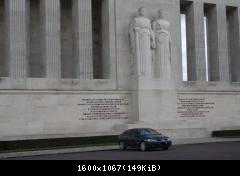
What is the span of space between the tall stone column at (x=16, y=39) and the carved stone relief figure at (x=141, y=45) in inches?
385

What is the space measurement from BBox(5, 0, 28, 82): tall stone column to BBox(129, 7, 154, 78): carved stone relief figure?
977 cm

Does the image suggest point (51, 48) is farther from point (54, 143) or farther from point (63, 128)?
point (54, 143)

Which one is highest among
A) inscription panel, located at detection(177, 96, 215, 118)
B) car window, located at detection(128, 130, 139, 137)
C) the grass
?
inscription panel, located at detection(177, 96, 215, 118)

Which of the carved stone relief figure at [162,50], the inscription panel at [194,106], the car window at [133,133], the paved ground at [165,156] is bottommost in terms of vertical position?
the paved ground at [165,156]

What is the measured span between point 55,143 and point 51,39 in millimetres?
10462

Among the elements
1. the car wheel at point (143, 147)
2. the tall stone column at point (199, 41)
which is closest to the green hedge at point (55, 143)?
the car wheel at point (143, 147)

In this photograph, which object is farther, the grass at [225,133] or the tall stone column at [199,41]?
the tall stone column at [199,41]

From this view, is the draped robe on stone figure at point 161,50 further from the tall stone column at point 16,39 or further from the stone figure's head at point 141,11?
the tall stone column at point 16,39

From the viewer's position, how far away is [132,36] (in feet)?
145

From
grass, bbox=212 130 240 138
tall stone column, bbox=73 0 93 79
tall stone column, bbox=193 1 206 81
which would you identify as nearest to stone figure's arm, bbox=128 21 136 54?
tall stone column, bbox=73 0 93 79

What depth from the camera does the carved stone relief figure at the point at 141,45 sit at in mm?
43812

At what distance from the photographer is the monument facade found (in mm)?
40219

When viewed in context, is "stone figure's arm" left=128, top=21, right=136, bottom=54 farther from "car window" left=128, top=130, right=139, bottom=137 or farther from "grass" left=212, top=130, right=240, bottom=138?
"car window" left=128, top=130, right=139, bottom=137

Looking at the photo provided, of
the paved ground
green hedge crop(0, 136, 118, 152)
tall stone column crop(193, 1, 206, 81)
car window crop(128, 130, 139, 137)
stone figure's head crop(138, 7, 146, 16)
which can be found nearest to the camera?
the paved ground
